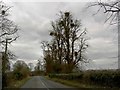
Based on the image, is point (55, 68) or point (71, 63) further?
point (55, 68)

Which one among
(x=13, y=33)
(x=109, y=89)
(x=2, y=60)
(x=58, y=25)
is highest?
(x=58, y=25)

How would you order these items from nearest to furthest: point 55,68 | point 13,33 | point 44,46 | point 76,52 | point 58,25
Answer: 1. point 13,33
2. point 76,52
3. point 58,25
4. point 55,68
5. point 44,46

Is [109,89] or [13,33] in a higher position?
[13,33]

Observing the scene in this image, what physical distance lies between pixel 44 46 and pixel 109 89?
62486 mm

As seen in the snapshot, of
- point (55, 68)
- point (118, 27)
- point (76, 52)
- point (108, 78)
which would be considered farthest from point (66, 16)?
point (118, 27)

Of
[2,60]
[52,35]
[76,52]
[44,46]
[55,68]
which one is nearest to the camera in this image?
[2,60]

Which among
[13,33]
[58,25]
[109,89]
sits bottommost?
[109,89]

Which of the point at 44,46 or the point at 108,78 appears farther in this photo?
the point at 44,46

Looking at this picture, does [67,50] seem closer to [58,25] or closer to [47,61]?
[58,25]

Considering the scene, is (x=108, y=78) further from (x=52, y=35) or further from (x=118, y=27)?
(x=52, y=35)

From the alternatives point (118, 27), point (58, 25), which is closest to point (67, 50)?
point (58, 25)

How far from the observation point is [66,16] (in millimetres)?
58281

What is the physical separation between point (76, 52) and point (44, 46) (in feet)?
98.5

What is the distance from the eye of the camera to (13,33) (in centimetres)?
2847
